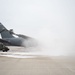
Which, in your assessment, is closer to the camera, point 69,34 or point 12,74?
point 12,74

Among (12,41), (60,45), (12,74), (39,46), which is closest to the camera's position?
(12,74)

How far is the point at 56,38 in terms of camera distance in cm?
4500

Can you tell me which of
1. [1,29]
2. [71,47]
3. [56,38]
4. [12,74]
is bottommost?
[12,74]

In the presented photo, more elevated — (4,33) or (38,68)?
(4,33)

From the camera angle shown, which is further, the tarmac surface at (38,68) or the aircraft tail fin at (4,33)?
the aircraft tail fin at (4,33)

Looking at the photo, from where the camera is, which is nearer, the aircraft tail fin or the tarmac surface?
the tarmac surface

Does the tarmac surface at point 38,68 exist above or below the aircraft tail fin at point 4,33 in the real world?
below

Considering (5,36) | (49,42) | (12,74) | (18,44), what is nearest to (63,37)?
(49,42)

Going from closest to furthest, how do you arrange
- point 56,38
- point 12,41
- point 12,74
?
point 12,74 → point 56,38 → point 12,41

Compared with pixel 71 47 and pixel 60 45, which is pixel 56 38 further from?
pixel 71 47

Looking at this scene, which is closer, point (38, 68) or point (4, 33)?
point (38, 68)

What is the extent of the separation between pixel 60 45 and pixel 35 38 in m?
12.7

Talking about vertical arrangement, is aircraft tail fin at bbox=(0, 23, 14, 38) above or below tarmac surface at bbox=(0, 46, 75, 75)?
above

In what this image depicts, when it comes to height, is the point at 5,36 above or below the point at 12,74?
above
